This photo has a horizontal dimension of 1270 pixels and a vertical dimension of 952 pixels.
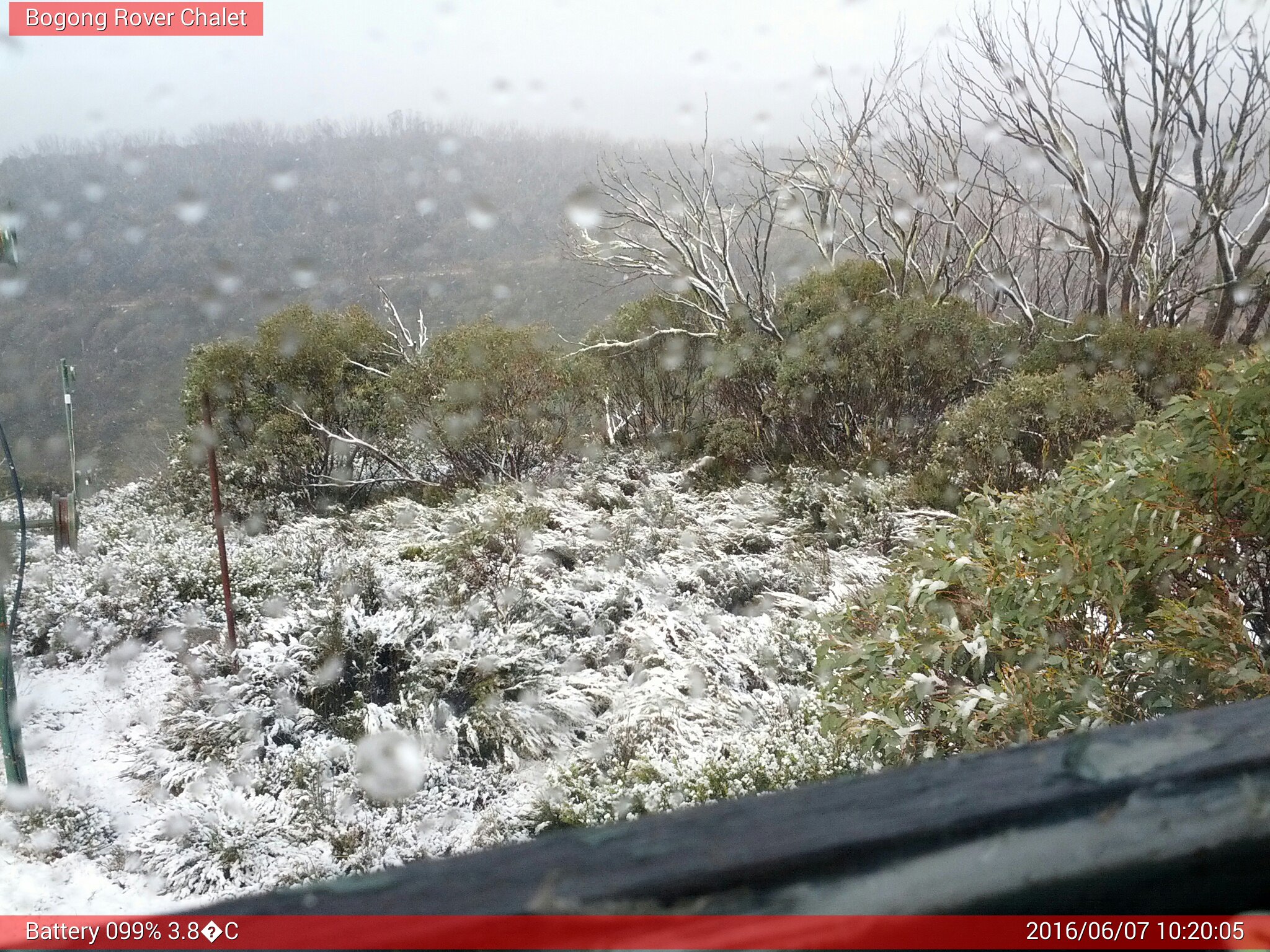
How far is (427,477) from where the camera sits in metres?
7.57

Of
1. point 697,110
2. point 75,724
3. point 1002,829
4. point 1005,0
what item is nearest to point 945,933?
point 1002,829

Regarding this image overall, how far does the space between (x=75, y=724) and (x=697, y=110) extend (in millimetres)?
8504

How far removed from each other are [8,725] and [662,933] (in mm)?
3555

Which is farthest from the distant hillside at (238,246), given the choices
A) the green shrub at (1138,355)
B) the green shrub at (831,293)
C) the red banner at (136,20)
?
the green shrub at (1138,355)

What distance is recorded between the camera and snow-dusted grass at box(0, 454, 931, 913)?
8.71 feet

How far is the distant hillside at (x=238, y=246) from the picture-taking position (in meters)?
8.46

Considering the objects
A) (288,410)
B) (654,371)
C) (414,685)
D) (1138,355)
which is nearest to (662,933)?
(414,685)

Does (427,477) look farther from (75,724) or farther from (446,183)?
(446,183)

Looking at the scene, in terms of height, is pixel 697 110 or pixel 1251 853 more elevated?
pixel 697 110

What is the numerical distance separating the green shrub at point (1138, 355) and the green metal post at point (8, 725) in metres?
6.34

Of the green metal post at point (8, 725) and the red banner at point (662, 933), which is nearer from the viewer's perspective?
the red banner at point (662, 933)

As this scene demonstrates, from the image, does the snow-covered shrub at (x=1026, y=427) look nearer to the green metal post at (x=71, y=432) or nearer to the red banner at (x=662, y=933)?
the red banner at (x=662, y=933)

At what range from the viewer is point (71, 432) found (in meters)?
5.70

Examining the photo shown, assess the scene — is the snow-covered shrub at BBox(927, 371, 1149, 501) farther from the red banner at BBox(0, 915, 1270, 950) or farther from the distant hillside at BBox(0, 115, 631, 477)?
the red banner at BBox(0, 915, 1270, 950)
